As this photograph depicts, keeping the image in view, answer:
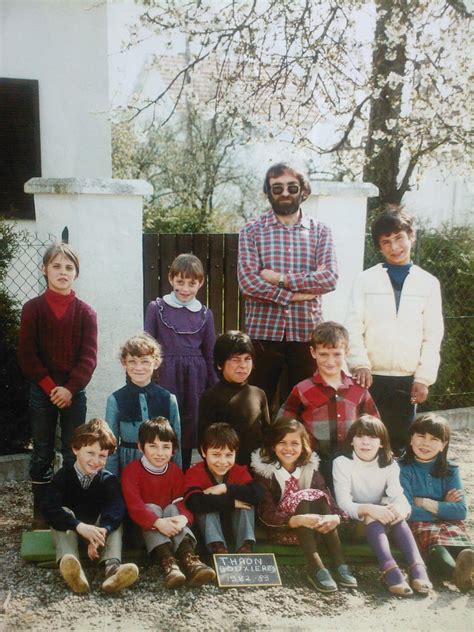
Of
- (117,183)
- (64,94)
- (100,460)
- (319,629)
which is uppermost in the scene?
(64,94)

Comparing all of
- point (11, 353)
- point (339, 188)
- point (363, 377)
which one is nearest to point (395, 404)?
point (363, 377)

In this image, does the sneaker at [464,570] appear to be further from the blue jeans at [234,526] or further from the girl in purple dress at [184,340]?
the girl in purple dress at [184,340]

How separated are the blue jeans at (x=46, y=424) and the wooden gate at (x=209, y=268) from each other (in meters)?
1.27

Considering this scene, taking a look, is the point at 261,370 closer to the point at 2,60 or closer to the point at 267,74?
the point at 267,74

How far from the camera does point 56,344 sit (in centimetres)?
340

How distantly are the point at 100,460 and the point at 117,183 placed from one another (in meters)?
1.91

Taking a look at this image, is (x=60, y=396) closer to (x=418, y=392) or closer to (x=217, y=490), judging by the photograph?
(x=217, y=490)

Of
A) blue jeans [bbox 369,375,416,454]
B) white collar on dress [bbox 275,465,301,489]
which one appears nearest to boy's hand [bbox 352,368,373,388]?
blue jeans [bbox 369,375,416,454]

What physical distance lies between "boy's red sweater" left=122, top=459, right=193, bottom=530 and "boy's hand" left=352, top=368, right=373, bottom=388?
100 centimetres

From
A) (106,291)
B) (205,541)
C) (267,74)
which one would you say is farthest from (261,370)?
(267,74)

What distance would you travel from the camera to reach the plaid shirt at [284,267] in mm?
3498

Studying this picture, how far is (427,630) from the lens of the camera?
2.54m

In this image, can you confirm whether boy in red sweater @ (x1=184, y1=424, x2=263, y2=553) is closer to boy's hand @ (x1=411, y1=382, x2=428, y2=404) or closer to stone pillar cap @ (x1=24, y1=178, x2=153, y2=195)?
boy's hand @ (x1=411, y1=382, x2=428, y2=404)

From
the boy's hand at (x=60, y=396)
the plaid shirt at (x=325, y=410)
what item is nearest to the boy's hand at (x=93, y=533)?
the boy's hand at (x=60, y=396)
